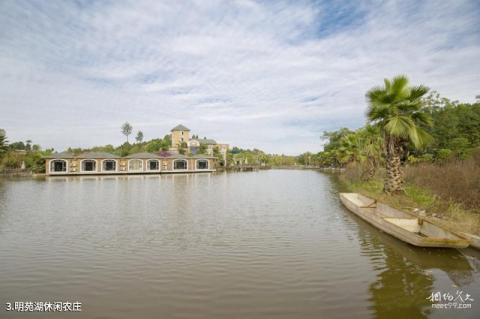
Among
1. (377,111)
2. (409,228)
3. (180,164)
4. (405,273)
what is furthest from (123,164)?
(405,273)

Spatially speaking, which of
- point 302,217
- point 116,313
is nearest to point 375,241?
point 302,217

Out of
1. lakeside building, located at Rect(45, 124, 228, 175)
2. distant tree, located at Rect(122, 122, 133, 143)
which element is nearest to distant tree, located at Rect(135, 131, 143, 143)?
distant tree, located at Rect(122, 122, 133, 143)

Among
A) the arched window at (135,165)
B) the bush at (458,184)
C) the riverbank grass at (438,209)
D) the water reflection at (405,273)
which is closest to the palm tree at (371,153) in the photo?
the bush at (458,184)

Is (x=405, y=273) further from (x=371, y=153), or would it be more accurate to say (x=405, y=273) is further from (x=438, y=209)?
(x=371, y=153)

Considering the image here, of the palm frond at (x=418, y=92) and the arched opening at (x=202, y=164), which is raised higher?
the palm frond at (x=418, y=92)

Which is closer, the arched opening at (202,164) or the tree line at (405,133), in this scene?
the tree line at (405,133)

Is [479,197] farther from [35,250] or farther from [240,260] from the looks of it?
[35,250]

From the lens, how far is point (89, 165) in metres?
59.6

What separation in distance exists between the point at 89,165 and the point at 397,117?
187 ft

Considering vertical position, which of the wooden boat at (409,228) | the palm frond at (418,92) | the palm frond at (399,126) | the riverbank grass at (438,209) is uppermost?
the palm frond at (418,92)

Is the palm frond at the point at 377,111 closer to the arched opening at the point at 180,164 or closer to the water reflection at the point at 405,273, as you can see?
the water reflection at the point at 405,273

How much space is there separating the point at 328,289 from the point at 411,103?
45.2 ft

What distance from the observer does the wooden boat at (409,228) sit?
30.0 ft

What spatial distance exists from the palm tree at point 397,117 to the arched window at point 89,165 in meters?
54.3
